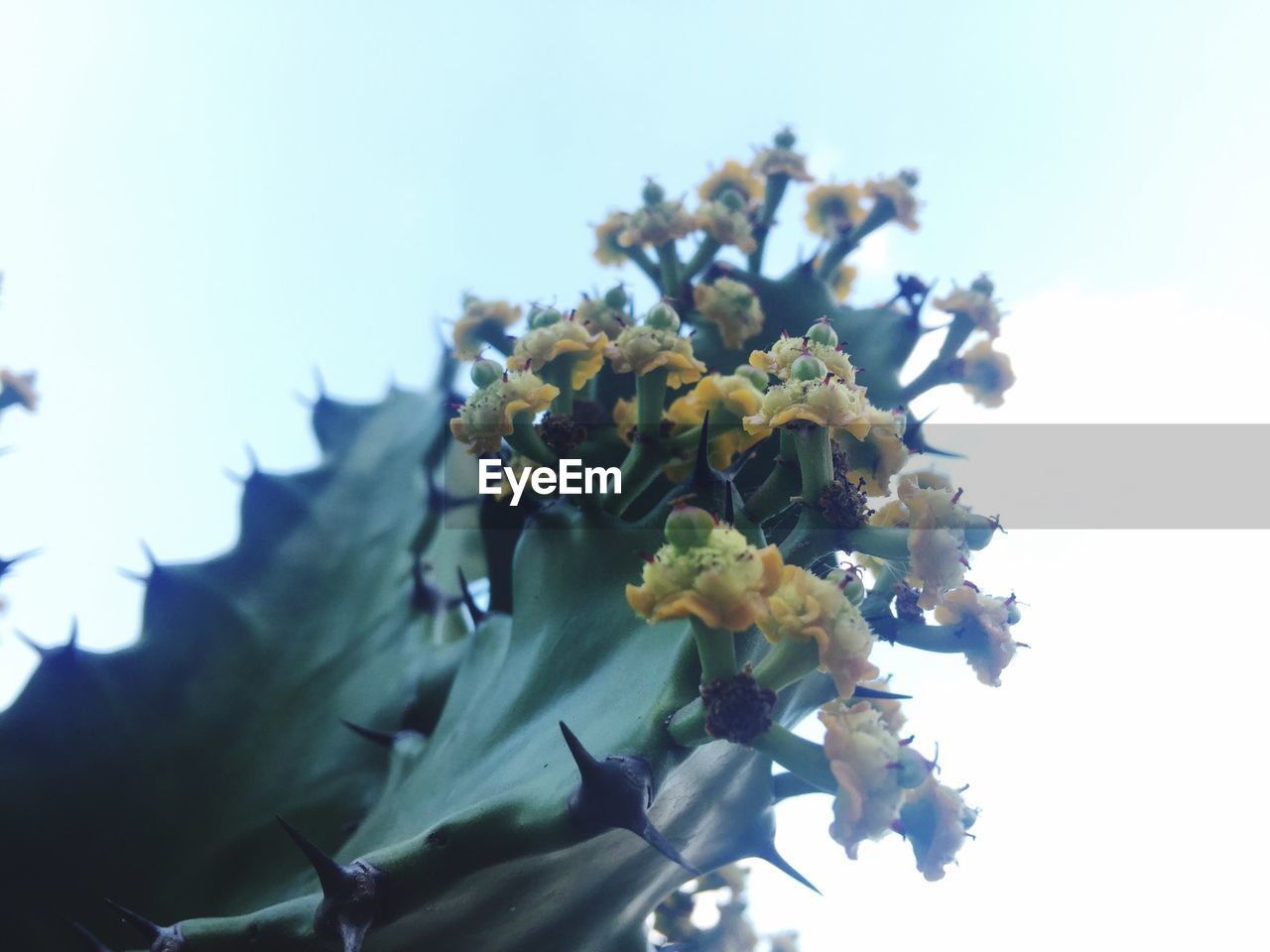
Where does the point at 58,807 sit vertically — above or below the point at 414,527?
below

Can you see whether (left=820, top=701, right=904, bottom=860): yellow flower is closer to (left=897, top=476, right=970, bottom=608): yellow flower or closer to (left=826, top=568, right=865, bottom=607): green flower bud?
(left=826, top=568, right=865, bottom=607): green flower bud

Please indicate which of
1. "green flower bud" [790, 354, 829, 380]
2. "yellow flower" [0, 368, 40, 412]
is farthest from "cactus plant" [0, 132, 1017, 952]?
"yellow flower" [0, 368, 40, 412]

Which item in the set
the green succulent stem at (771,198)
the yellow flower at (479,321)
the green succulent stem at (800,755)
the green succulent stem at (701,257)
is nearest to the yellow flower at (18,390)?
the yellow flower at (479,321)

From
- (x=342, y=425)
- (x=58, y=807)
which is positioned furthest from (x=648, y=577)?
(x=342, y=425)

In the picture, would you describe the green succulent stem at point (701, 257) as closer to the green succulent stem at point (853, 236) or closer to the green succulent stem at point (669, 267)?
the green succulent stem at point (669, 267)

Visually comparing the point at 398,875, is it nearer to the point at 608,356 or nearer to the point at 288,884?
the point at 288,884

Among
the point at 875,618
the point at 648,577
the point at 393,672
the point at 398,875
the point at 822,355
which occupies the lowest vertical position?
the point at 398,875

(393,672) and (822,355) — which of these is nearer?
(822,355)

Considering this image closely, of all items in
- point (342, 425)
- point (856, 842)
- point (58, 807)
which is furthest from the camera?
point (342, 425)
